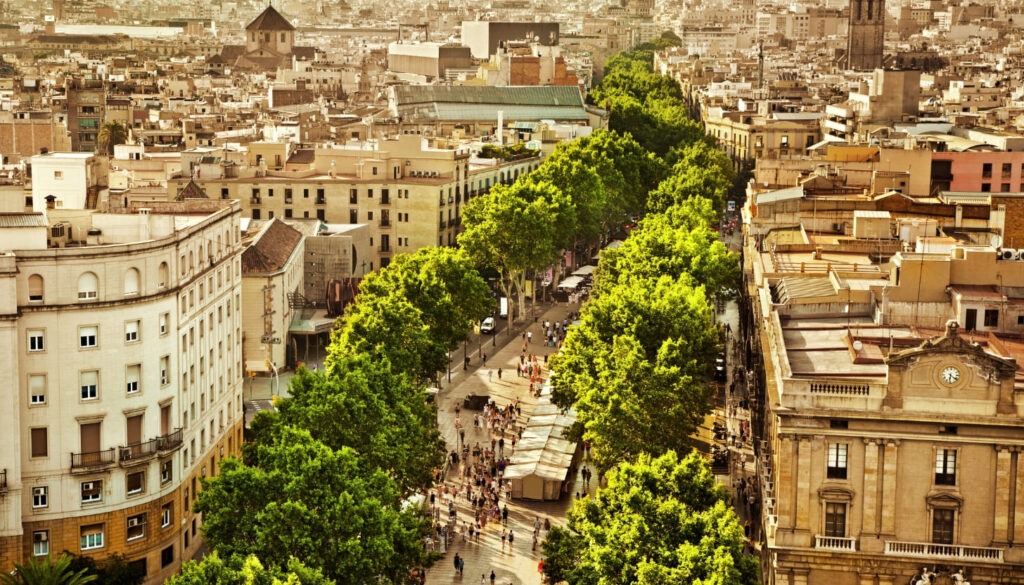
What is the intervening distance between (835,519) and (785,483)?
1774 mm

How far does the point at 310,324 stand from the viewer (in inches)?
3799

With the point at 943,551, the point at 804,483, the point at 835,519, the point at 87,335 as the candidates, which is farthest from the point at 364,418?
the point at 943,551

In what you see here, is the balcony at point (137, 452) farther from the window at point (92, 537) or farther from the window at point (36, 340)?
the window at point (36, 340)

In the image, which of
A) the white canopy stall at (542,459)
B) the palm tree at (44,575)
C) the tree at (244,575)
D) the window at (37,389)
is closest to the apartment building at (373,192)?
the white canopy stall at (542,459)

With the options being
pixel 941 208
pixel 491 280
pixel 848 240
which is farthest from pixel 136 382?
pixel 491 280

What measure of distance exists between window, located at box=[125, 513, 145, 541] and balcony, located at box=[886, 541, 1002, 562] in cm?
2485

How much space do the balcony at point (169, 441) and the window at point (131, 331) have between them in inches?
139

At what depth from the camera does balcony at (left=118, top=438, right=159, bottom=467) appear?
60.0 metres

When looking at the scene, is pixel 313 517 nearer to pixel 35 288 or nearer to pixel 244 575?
pixel 244 575

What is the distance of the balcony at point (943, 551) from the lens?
169 feet

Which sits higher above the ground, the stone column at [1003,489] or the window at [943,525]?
the stone column at [1003,489]

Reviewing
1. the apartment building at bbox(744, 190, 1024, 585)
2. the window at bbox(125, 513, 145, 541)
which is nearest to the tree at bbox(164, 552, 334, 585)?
the window at bbox(125, 513, 145, 541)

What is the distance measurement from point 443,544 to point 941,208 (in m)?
36.7

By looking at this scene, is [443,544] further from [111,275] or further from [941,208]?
[941,208]
